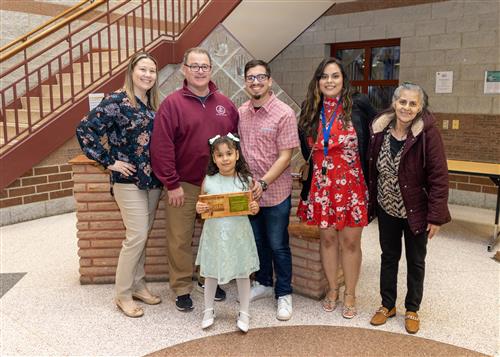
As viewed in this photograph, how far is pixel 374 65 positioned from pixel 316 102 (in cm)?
478

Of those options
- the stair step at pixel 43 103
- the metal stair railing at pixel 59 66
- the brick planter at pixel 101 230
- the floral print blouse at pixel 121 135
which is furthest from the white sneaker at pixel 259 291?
the stair step at pixel 43 103

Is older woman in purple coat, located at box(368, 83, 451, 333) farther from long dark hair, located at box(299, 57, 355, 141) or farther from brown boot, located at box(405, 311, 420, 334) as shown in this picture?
long dark hair, located at box(299, 57, 355, 141)

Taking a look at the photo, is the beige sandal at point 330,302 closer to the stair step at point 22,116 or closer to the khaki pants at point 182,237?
the khaki pants at point 182,237

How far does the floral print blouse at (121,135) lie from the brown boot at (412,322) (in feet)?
5.66

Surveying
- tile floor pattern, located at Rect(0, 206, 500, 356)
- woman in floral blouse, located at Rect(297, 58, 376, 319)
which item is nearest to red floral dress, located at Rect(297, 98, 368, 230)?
woman in floral blouse, located at Rect(297, 58, 376, 319)

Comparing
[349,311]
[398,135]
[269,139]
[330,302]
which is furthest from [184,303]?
[398,135]

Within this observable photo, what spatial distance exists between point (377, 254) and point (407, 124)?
185 cm

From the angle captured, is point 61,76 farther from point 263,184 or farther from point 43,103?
point 263,184

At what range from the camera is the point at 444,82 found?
5.90 m

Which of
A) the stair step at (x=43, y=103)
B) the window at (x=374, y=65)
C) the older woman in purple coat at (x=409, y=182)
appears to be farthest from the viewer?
the window at (x=374, y=65)

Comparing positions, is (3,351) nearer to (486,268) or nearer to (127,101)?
(127,101)

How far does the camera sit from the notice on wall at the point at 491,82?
5.46 meters

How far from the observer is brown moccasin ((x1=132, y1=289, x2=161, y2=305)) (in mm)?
2916

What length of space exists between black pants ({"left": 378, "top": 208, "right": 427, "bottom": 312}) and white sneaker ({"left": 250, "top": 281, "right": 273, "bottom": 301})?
782 millimetres
